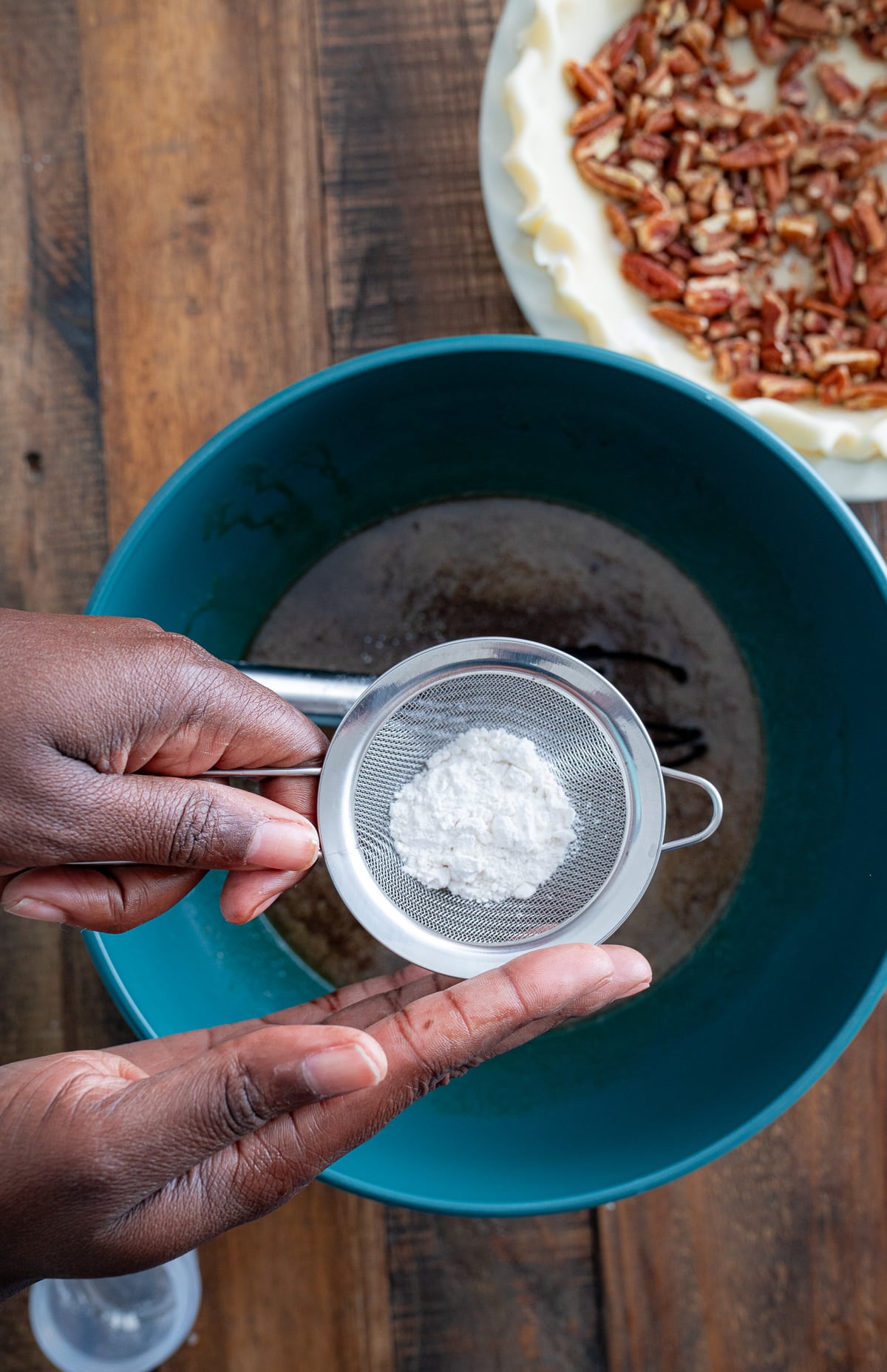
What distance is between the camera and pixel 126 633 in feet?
2.32

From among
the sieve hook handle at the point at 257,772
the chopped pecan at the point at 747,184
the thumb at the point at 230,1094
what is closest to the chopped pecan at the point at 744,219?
the chopped pecan at the point at 747,184

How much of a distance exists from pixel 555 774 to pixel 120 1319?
2.47 feet

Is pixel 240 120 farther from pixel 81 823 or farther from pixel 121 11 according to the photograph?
pixel 81 823

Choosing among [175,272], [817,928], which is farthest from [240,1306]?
[175,272]

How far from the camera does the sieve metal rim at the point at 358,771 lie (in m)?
0.81

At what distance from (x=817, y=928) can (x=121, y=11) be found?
113 cm

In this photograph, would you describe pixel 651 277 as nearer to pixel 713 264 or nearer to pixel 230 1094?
pixel 713 264

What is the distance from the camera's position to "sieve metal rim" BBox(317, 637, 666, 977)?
81cm

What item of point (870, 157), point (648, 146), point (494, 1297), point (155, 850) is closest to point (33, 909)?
point (155, 850)

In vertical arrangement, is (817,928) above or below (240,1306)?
above

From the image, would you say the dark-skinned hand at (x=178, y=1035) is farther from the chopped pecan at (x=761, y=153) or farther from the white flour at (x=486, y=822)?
the chopped pecan at (x=761, y=153)

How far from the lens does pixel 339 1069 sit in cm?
57

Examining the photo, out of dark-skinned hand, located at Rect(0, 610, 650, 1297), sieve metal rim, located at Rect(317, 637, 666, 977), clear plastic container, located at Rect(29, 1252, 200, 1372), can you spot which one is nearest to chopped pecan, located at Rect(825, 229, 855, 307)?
sieve metal rim, located at Rect(317, 637, 666, 977)

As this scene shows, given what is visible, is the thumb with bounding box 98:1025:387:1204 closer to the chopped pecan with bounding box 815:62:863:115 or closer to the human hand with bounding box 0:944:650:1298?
the human hand with bounding box 0:944:650:1298
